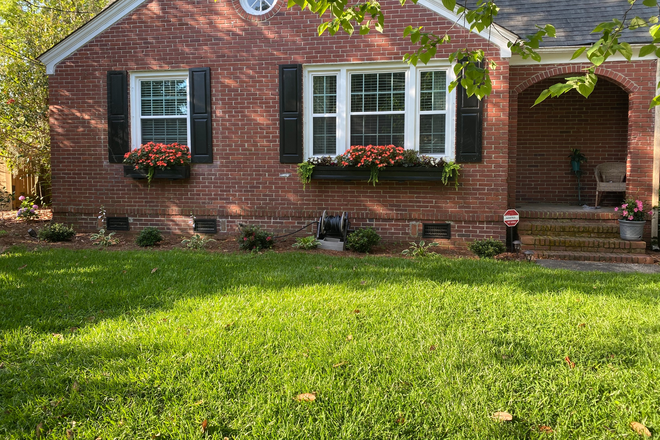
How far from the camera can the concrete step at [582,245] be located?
6715 millimetres

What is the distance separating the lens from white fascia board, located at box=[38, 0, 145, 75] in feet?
24.8

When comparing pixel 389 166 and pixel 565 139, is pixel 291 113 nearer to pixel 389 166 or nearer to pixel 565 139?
pixel 389 166

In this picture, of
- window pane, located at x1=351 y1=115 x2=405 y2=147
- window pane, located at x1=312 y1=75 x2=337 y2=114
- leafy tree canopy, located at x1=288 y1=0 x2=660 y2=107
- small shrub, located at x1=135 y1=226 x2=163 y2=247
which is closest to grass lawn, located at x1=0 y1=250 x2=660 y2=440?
leafy tree canopy, located at x1=288 y1=0 x2=660 y2=107

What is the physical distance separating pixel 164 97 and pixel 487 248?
5.91 metres

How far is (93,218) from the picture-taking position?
801cm

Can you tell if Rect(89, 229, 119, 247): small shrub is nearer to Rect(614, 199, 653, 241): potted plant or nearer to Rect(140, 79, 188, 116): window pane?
Rect(140, 79, 188, 116): window pane

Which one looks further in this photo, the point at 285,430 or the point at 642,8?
the point at 642,8

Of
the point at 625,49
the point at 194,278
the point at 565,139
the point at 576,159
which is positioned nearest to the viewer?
the point at 625,49

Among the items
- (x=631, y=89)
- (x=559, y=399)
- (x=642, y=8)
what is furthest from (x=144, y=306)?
(x=642, y=8)

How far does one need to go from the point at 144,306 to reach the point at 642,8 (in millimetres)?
9132

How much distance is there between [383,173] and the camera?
701 cm

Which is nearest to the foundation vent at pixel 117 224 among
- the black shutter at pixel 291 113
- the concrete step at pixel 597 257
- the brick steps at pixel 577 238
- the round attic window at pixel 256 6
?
the black shutter at pixel 291 113

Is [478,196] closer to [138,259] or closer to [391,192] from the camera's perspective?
[391,192]

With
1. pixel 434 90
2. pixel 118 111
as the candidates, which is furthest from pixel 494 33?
pixel 118 111
